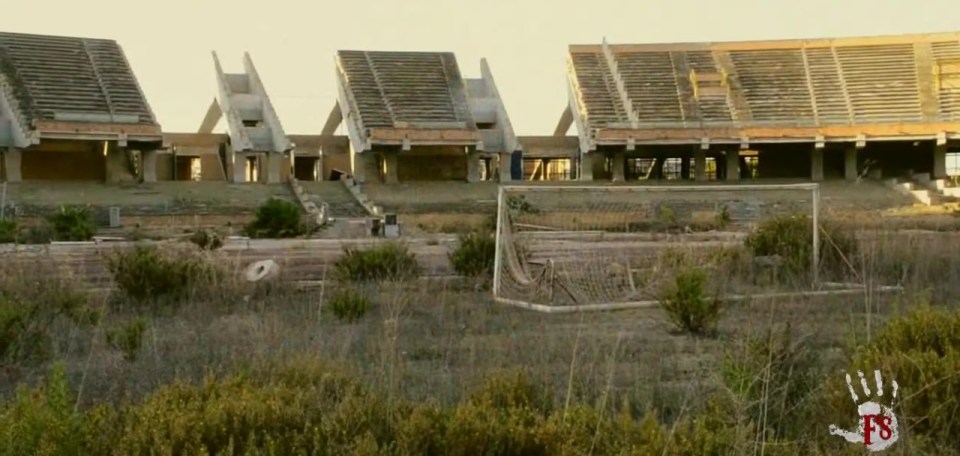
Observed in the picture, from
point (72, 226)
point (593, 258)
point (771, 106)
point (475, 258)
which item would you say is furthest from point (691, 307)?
point (771, 106)

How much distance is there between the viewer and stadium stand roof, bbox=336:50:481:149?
4734cm

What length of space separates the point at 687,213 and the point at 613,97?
1982cm

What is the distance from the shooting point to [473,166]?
49.4 meters

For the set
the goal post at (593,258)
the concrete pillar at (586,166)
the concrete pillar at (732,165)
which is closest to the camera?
the goal post at (593,258)

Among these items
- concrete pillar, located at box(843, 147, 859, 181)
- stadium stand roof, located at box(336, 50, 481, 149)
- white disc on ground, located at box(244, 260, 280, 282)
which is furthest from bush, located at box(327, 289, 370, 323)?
concrete pillar, located at box(843, 147, 859, 181)

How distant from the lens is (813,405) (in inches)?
215

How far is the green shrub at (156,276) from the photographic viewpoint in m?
12.6

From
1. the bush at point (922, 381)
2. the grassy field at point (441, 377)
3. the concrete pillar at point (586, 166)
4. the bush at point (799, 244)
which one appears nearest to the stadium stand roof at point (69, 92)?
the concrete pillar at point (586, 166)

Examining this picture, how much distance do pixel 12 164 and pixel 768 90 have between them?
117ft

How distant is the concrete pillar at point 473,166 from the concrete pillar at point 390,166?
3.57 m

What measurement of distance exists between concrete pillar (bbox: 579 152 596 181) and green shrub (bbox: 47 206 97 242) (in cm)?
2628

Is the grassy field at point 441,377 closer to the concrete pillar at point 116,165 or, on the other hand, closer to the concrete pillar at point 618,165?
the concrete pillar at point 116,165

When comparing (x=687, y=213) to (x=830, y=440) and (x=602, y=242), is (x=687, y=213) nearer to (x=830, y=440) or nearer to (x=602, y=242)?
(x=602, y=242)

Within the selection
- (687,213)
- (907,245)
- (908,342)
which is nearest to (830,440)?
(908,342)
